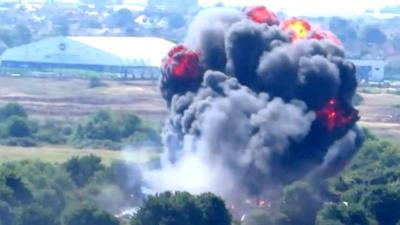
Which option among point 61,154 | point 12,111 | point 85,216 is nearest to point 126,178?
point 85,216

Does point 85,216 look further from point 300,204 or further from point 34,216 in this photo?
point 300,204

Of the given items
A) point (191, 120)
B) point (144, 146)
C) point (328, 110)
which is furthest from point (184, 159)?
point (144, 146)

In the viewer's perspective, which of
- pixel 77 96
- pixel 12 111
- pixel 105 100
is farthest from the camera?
pixel 77 96

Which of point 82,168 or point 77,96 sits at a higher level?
point 82,168

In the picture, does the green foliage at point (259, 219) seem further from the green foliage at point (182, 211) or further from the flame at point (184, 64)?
the flame at point (184, 64)

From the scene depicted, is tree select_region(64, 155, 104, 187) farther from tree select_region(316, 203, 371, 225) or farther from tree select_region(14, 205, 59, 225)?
tree select_region(316, 203, 371, 225)

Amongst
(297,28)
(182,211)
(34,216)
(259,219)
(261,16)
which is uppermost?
Answer: (261,16)
